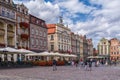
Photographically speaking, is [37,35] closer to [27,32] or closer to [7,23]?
[27,32]

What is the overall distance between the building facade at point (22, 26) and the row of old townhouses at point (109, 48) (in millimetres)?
76222

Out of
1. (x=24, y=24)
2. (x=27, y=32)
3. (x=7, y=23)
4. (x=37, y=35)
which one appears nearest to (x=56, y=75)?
(x=7, y=23)

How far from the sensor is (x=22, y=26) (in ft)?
186

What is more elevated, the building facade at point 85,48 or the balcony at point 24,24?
the balcony at point 24,24

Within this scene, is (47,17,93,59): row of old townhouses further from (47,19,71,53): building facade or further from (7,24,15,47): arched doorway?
(7,24,15,47): arched doorway

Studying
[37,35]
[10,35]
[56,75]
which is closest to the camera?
[56,75]

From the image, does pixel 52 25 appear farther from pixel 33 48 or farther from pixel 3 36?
pixel 3 36

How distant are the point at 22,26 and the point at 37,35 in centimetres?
885

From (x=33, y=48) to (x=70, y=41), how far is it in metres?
31.0

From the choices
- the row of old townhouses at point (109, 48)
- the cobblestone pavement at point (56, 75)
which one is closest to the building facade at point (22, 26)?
the cobblestone pavement at point (56, 75)

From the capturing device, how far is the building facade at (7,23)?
49.0 meters

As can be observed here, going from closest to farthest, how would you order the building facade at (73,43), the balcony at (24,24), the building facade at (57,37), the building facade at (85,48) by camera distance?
1. the balcony at (24,24)
2. the building facade at (57,37)
3. the building facade at (73,43)
4. the building facade at (85,48)

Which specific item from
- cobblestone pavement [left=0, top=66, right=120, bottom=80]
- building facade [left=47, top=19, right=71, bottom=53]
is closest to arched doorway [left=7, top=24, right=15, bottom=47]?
building facade [left=47, top=19, right=71, bottom=53]

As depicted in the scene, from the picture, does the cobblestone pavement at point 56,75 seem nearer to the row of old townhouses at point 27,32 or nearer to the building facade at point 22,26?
the row of old townhouses at point 27,32
